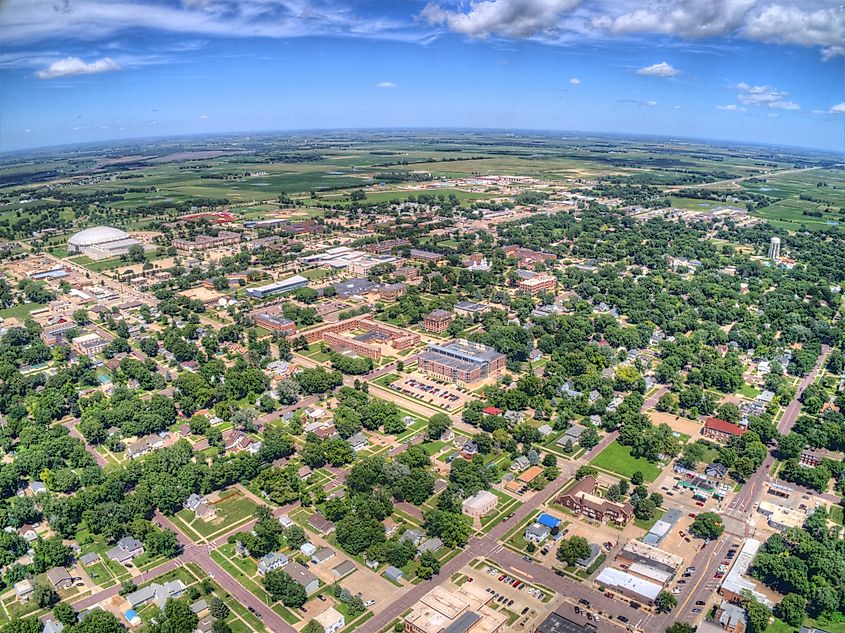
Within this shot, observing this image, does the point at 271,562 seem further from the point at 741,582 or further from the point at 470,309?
the point at 470,309

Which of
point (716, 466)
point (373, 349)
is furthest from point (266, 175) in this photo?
point (716, 466)

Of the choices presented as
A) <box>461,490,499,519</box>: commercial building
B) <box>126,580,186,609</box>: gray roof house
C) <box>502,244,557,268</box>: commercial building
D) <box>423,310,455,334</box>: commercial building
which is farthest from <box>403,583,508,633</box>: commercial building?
<box>502,244,557,268</box>: commercial building

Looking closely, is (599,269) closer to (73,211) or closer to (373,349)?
(373,349)

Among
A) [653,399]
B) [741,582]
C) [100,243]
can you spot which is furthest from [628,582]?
[100,243]

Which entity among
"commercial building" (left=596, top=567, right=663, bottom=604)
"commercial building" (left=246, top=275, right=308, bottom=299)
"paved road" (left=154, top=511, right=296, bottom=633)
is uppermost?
"commercial building" (left=246, top=275, right=308, bottom=299)

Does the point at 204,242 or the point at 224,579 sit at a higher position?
the point at 204,242

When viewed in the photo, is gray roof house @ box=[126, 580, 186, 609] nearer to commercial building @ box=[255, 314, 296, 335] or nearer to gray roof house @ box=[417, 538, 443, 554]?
gray roof house @ box=[417, 538, 443, 554]

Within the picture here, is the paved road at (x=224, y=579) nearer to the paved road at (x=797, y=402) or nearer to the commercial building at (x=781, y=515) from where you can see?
the commercial building at (x=781, y=515)
